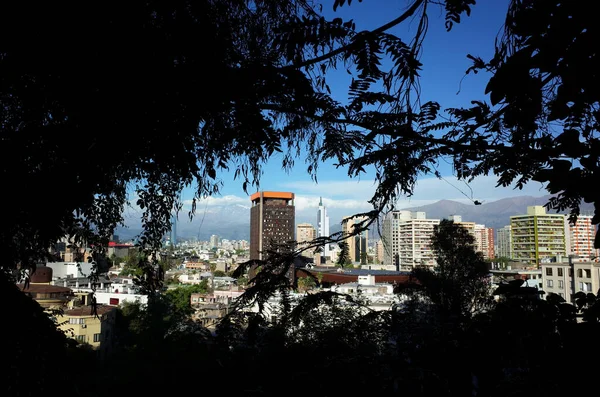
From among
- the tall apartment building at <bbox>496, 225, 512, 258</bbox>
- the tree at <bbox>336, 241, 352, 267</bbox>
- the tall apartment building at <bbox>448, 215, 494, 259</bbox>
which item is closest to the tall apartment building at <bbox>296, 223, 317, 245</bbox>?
the tree at <bbox>336, 241, 352, 267</bbox>

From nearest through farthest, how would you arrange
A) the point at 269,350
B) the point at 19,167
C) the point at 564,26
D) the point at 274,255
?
the point at 564,26 < the point at 19,167 < the point at 274,255 < the point at 269,350

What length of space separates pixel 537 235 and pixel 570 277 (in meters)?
27.3

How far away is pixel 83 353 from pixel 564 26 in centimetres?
1250

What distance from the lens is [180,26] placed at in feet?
4.87

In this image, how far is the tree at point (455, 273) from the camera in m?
6.55

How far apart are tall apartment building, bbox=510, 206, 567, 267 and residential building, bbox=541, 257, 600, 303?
22794 millimetres

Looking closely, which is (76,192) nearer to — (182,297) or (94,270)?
(94,270)

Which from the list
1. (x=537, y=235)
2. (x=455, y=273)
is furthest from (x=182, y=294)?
(x=537, y=235)

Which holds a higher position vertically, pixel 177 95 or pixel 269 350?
pixel 177 95

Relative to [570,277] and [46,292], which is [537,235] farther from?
[46,292]

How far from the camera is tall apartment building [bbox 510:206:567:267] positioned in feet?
117

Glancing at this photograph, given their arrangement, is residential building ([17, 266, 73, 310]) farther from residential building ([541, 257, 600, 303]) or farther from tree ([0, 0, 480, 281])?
residential building ([541, 257, 600, 303])

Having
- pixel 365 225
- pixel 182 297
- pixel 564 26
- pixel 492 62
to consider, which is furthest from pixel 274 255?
pixel 182 297

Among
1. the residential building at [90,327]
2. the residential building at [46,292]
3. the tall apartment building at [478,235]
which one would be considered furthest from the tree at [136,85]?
the residential building at [90,327]
